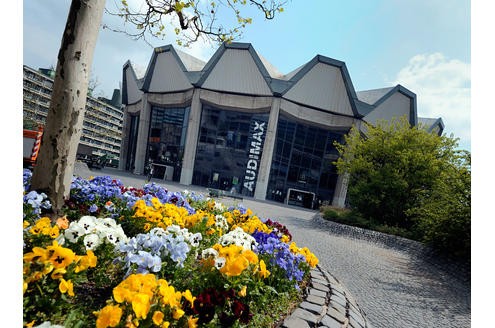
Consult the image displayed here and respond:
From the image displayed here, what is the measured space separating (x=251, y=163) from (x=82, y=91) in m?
27.4

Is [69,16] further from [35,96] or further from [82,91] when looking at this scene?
[35,96]

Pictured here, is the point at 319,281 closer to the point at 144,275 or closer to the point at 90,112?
the point at 144,275

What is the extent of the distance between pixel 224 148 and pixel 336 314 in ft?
98.5

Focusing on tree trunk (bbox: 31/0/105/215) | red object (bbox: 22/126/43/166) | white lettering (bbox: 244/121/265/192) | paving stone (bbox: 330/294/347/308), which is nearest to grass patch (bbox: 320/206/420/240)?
paving stone (bbox: 330/294/347/308)

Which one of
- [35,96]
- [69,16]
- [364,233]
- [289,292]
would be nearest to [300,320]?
[289,292]

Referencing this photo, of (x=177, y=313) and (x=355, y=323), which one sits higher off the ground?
(x=177, y=313)

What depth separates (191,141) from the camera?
31141mm

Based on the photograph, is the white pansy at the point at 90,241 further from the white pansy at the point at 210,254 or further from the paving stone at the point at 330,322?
the paving stone at the point at 330,322

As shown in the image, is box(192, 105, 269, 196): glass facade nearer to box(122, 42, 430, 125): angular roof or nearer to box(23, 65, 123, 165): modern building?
box(122, 42, 430, 125): angular roof

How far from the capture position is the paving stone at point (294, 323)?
92.5 inches

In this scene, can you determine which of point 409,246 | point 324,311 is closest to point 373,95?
point 409,246

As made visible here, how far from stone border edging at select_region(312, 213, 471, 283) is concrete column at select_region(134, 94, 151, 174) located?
99.5 ft

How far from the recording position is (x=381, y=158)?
14.4 m

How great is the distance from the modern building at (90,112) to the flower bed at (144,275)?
49636 mm
